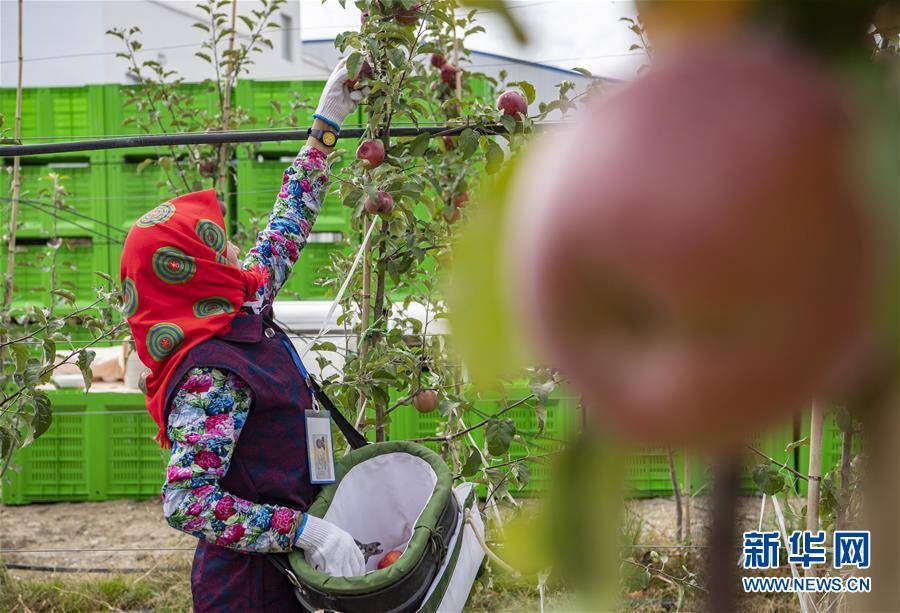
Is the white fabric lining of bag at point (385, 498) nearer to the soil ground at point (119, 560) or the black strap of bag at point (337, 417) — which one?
the black strap of bag at point (337, 417)

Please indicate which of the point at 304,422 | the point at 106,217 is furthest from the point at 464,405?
the point at 106,217

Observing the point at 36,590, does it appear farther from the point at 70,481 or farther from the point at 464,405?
the point at 464,405

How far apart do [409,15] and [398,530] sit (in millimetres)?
955

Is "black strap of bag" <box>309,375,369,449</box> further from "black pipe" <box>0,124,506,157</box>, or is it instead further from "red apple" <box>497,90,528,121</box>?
"red apple" <box>497,90,528,121</box>

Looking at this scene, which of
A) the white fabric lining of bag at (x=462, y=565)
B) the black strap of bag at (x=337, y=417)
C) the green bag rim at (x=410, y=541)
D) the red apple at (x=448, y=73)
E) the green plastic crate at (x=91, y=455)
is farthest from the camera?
the green plastic crate at (x=91, y=455)

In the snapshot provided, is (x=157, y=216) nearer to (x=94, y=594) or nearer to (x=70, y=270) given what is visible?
(x=94, y=594)

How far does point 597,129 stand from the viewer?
148 millimetres

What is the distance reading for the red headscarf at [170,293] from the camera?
4.44 ft

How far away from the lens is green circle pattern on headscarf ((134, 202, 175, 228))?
1.40 meters

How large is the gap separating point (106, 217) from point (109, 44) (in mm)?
6214

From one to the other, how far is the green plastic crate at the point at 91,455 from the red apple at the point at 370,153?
1.99 meters

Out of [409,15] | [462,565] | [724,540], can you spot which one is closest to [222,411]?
[462,565]

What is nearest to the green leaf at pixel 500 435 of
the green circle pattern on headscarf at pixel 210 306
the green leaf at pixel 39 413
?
the green circle pattern on headscarf at pixel 210 306

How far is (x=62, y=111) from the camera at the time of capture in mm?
3707
